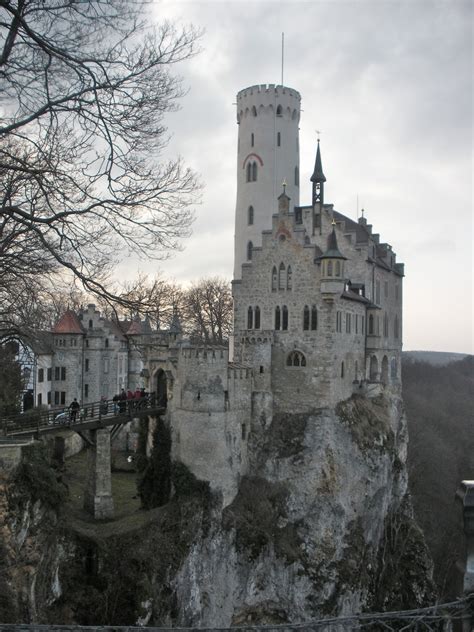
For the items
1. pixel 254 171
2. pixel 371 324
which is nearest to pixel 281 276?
pixel 371 324

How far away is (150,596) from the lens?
23.1m

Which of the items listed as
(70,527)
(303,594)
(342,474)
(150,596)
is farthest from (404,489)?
(70,527)

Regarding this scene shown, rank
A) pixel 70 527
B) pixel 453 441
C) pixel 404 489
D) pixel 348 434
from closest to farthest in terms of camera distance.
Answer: pixel 70 527 < pixel 348 434 < pixel 404 489 < pixel 453 441

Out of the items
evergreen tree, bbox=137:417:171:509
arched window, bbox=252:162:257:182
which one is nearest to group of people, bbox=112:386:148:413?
evergreen tree, bbox=137:417:171:509

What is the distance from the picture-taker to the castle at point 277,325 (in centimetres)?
2838

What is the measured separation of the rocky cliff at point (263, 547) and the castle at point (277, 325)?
136 centimetres

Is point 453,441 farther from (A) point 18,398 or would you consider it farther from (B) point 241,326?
(A) point 18,398

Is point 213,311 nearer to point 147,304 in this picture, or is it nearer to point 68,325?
point 68,325

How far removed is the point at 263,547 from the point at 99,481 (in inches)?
350

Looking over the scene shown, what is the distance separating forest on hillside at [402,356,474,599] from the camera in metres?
49.1

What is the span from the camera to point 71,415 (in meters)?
24.6

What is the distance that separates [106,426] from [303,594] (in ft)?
42.0

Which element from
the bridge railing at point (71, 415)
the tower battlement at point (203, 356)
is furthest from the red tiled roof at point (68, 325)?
the tower battlement at point (203, 356)

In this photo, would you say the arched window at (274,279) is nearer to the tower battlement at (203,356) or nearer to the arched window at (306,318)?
the arched window at (306,318)
